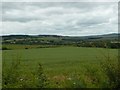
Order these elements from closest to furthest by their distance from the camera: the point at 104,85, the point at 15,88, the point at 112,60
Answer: the point at 15,88, the point at 104,85, the point at 112,60

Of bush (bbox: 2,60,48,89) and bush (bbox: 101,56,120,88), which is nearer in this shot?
bush (bbox: 2,60,48,89)

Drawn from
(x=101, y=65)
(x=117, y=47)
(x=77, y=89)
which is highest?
(x=117, y=47)

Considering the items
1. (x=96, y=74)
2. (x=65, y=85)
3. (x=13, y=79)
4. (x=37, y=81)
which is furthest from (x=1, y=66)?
(x=96, y=74)

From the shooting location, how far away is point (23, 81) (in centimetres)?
882

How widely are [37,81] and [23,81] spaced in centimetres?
50

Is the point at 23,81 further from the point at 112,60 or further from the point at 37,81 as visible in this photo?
the point at 112,60

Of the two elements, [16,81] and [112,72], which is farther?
[112,72]

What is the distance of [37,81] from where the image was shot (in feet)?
28.3

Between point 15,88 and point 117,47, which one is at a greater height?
point 117,47

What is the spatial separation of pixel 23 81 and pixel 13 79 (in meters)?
0.32

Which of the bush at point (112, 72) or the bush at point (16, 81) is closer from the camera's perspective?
the bush at point (16, 81)

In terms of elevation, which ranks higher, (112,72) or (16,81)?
(112,72)

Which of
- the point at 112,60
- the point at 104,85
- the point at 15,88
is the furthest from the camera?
the point at 112,60

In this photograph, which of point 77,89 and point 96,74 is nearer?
point 77,89
